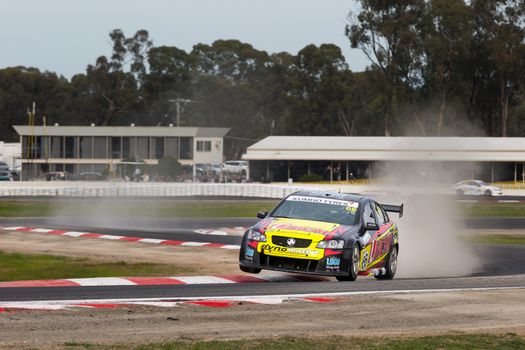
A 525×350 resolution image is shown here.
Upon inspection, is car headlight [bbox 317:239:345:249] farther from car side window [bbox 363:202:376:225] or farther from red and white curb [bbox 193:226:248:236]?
red and white curb [bbox 193:226:248:236]

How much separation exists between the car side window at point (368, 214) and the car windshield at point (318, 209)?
0.56 feet

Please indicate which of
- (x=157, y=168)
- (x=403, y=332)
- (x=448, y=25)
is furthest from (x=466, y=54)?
(x=403, y=332)

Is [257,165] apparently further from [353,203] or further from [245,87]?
[353,203]

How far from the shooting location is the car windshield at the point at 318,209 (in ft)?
46.2

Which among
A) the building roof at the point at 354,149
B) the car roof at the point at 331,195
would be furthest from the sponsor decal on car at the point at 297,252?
the building roof at the point at 354,149

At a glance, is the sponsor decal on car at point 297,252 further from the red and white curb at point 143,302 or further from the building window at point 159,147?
the building window at point 159,147

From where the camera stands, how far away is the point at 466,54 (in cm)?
8606

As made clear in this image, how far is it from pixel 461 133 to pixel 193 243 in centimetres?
7496

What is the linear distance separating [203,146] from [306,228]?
72.4 metres

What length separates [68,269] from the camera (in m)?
16.5

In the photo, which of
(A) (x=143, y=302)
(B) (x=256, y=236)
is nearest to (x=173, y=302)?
(A) (x=143, y=302)

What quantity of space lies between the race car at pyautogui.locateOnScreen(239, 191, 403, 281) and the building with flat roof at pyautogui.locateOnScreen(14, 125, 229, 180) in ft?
228

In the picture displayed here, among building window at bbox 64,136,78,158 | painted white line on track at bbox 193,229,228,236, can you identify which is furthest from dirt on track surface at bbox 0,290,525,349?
building window at bbox 64,136,78,158

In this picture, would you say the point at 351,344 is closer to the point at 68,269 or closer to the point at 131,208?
the point at 68,269
